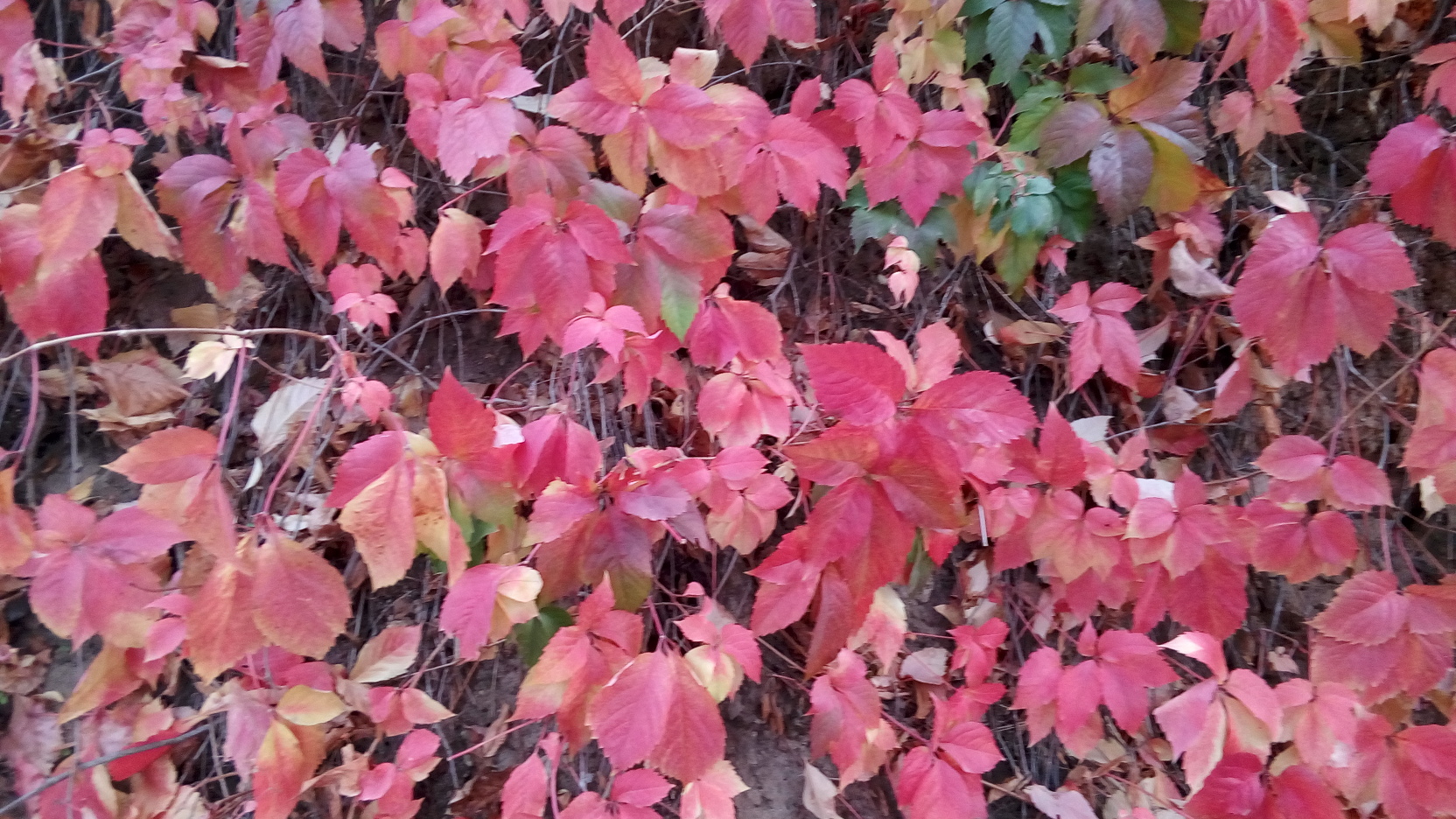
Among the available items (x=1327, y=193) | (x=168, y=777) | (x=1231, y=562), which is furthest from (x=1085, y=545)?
(x=168, y=777)

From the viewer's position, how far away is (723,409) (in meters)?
1.04

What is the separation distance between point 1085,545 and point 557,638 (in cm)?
82

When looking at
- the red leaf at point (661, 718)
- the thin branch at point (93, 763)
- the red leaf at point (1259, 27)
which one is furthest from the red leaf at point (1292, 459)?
the thin branch at point (93, 763)

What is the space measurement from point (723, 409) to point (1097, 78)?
89 cm

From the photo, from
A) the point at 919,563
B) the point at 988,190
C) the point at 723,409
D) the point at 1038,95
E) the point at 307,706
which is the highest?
the point at 1038,95

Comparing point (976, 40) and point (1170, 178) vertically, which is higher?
point (976, 40)

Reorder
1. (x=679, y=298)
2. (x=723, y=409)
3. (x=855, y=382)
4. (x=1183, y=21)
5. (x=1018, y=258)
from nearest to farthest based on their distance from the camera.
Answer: (x=855, y=382)
(x=679, y=298)
(x=723, y=409)
(x=1183, y=21)
(x=1018, y=258)

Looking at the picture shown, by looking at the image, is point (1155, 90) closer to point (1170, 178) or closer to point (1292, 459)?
point (1170, 178)

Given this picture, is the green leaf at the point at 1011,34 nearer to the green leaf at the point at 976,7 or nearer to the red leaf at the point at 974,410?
the green leaf at the point at 976,7

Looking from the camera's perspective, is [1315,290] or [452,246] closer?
[1315,290]

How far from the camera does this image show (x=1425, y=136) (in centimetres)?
111

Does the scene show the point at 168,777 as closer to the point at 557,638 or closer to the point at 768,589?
the point at 557,638

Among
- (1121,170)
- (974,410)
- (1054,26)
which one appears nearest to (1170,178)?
(1121,170)

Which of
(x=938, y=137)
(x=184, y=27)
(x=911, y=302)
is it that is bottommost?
(x=911, y=302)
